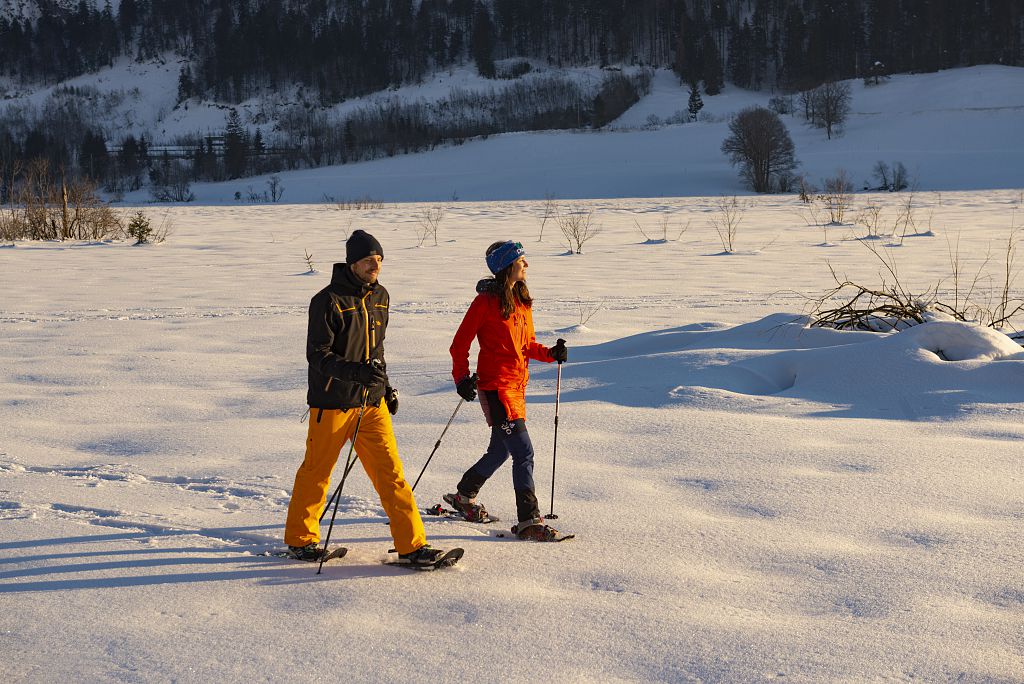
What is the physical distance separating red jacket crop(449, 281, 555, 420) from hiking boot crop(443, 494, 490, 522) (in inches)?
17.9

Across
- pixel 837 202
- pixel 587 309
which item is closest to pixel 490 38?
pixel 837 202

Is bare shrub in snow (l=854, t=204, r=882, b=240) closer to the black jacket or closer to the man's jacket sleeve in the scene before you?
the black jacket

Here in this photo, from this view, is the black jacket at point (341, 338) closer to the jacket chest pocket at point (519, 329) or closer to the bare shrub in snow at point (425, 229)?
the jacket chest pocket at point (519, 329)

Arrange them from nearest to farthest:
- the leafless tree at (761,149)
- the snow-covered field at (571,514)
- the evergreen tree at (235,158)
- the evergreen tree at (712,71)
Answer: the snow-covered field at (571,514)
the leafless tree at (761,149)
the evergreen tree at (235,158)
the evergreen tree at (712,71)

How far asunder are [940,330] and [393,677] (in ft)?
16.3

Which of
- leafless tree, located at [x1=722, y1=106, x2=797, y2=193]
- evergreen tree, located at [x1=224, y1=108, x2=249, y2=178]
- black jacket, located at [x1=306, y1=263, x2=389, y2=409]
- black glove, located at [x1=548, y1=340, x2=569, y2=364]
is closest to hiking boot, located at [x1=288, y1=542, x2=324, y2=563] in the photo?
black jacket, located at [x1=306, y1=263, x2=389, y2=409]

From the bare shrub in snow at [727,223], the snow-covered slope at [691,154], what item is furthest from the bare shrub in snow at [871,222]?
the snow-covered slope at [691,154]

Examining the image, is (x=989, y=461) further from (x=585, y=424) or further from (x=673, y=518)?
(x=585, y=424)

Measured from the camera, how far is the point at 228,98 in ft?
409

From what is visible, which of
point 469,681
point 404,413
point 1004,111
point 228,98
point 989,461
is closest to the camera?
point 469,681

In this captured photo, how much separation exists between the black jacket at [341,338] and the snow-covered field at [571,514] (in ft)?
2.13

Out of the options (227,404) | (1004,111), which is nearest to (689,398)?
(227,404)

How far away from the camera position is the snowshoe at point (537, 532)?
12.7 ft

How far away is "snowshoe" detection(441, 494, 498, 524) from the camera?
13.7 ft
